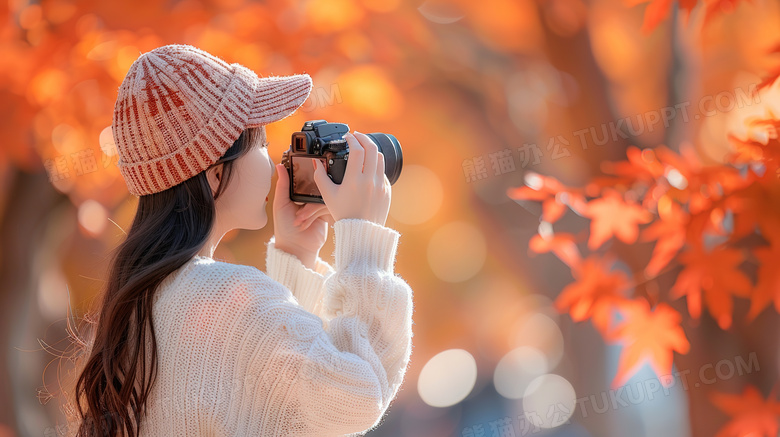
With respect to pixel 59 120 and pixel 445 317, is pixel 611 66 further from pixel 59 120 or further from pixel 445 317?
pixel 59 120

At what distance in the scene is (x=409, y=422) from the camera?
3012mm

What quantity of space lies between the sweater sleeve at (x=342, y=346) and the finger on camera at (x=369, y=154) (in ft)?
0.26

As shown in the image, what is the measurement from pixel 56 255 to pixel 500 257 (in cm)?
166

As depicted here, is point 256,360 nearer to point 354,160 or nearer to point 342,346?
point 342,346

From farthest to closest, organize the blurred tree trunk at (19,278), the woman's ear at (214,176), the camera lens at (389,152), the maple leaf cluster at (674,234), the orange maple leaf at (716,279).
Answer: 1. the blurred tree trunk at (19,278)
2. the orange maple leaf at (716,279)
3. the maple leaf cluster at (674,234)
4. the camera lens at (389,152)
5. the woman's ear at (214,176)

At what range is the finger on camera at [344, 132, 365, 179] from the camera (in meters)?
0.91

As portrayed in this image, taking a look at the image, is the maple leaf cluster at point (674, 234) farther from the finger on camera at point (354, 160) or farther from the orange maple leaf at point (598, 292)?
the finger on camera at point (354, 160)

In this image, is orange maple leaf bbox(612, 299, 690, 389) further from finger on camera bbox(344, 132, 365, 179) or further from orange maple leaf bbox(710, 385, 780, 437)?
finger on camera bbox(344, 132, 365, 179)

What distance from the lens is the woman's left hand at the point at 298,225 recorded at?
43.0 inches

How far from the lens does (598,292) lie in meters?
1.94

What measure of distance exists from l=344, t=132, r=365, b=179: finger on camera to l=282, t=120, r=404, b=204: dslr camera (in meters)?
0.03

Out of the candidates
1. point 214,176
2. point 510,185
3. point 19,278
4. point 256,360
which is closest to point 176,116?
point 214,176

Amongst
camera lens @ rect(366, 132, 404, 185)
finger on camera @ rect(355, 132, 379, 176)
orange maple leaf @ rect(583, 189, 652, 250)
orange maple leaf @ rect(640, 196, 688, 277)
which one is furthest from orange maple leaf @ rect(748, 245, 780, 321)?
finger on camera @ rect(355, 132, 379, 176)

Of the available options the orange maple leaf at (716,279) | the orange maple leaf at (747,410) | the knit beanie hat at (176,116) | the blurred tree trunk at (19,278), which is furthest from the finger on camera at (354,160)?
the blurred tree trunk at (19,278)
